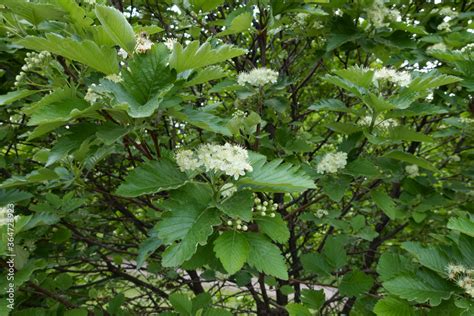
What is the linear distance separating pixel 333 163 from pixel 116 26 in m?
1.05

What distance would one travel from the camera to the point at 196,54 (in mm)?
1201

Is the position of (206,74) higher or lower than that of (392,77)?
higher

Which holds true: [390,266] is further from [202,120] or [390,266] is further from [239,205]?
[202,120]

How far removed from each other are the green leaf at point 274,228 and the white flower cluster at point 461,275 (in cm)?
65

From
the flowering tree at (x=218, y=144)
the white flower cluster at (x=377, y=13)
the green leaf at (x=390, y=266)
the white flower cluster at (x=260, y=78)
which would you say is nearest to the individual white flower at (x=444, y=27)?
the flowering tree at (x=218, y=144)

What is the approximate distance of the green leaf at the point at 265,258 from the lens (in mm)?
1278

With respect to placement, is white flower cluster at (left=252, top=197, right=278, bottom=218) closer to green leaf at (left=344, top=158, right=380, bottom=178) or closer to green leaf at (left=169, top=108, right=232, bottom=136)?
green leaf at (left=169, top=108, right=232, bottom=136)

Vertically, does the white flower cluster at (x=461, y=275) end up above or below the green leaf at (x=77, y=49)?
below

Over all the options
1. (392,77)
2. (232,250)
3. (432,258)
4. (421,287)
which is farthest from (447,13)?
(232,250)

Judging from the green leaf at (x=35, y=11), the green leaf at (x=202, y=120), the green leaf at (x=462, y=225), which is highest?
the green leaf at (x=35, y=11)

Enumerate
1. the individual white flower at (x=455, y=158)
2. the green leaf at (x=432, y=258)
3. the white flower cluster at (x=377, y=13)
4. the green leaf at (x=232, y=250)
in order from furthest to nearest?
the individual white flower at (x=455, y=158)
the white flower cluster at (x=377, y=13)
the green leaf at (x=432, y=258)
the green leaf at (x=232, y=250)

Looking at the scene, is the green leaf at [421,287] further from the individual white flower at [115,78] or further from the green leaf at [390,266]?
the individual white flower at [115,78]

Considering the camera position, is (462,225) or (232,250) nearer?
(232,250)

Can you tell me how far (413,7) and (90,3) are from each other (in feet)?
8.29
